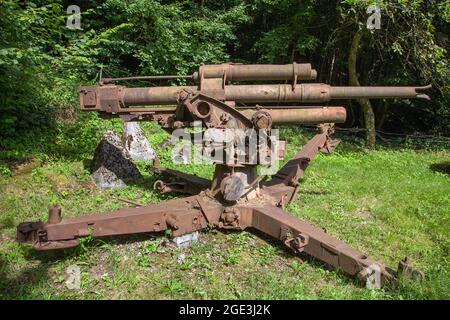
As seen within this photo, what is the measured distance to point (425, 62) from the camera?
830cm

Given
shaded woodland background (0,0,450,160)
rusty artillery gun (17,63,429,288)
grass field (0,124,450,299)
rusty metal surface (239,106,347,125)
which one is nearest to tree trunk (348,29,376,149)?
shaded woodland background (0,0,450,160)

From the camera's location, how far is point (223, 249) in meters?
3.88

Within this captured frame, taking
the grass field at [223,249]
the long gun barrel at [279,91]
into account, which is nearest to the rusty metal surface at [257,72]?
the long gun barrel at [279,91]

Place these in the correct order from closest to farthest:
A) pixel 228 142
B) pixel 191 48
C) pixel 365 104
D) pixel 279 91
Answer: pixel 228 142, pixel 279 91, pixel 365 104, pixel 191 48

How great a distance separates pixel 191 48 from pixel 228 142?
7215 millimetres

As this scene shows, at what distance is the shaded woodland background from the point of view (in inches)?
230

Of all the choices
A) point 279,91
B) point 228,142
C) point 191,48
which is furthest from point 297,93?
point 191,48

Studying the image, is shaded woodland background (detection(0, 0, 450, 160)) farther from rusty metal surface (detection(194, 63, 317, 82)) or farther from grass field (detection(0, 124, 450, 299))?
rusty metal surface (detection(194, 63, 317, 82))

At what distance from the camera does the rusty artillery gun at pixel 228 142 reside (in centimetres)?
352

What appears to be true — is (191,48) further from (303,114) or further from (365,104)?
(303,114)

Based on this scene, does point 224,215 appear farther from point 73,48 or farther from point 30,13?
point 73,48

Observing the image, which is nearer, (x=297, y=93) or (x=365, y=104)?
(x=297, y=93)

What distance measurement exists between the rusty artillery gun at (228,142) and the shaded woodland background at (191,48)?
77.6 inches

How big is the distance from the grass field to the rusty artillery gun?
23 centimetres
